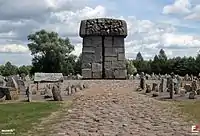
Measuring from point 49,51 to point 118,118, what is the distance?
191 feet

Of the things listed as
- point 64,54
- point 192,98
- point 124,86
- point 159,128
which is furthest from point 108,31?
point 64,54

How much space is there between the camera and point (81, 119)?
13.7m

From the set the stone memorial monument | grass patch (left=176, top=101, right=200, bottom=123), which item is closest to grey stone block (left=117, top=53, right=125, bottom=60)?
the stone memorial monument

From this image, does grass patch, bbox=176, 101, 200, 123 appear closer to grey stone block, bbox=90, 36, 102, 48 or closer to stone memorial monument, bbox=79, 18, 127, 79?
stone memorial monument, bbox=79, 18, 127, 79

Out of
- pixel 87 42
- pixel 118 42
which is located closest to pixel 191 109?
pixel 118 42

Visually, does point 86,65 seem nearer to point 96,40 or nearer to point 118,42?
point 96,40

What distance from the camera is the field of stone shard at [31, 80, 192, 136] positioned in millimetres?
11625

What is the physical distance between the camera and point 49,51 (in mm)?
71562

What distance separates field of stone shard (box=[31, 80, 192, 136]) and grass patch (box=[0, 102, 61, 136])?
70 cm

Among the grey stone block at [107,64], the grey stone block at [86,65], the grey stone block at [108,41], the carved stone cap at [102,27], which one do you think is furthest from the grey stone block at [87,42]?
the grey stone block at [107,64]

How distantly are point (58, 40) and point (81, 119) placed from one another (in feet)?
198

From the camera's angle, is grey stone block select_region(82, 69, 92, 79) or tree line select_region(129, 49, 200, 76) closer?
grey stone block select_region(82, 69, 92, 79)

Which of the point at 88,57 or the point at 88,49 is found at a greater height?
the point at 88,49

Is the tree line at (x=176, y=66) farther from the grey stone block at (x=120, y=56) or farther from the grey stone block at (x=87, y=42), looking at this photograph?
the grey stone block at (x=87, y=42)
